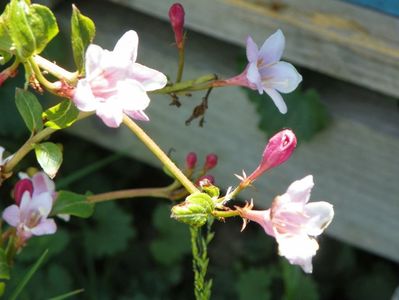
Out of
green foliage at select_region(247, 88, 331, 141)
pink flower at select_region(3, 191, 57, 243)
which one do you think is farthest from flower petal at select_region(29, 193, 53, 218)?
green foliage at select_region(247, 88, 331, 141)

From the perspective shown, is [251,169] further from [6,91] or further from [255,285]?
[6,91]

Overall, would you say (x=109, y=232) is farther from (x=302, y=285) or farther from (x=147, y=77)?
(x=147, y=77)

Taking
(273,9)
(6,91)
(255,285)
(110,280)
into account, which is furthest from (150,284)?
(273,9)

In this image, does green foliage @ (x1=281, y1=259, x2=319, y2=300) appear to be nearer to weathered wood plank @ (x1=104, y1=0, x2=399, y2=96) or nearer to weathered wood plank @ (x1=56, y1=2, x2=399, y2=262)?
weathered wood plank @ (x1=56, y1=2, x2=399, y2=262)

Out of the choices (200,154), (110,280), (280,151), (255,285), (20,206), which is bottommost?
(110,280)

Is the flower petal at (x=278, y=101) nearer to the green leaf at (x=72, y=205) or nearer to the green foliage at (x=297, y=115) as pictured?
the green leaf at (x=72, y=205)
